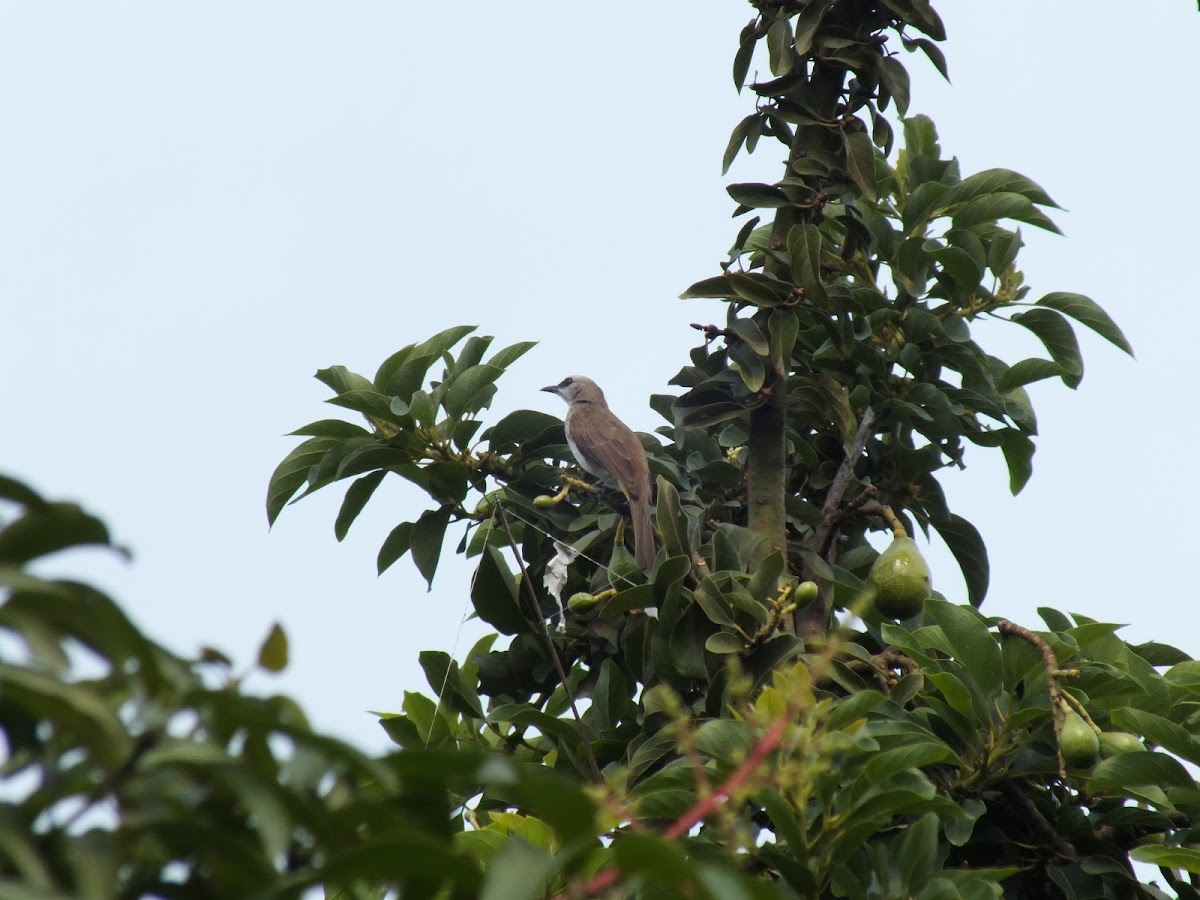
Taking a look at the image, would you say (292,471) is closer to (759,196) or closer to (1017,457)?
(759,196)

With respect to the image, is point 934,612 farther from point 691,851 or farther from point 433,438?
point 433,438

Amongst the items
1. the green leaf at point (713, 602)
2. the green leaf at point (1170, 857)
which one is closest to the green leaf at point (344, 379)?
the green leaf at point (713, 602)

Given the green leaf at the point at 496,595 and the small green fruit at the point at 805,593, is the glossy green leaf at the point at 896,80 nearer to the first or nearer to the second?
the small green fruit at the point at 805,593

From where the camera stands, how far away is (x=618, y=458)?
6141mm

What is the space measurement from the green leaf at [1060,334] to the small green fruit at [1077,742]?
6.34 feet

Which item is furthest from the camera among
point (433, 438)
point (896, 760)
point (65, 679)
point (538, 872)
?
point (433, 438)

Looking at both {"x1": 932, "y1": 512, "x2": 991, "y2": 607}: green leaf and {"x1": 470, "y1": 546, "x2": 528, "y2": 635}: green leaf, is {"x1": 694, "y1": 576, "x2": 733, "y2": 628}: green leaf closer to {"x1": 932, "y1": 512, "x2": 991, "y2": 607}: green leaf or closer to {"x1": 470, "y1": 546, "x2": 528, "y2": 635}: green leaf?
{"x1": 470, "y1": 546, "x2": 528, "y2": 635}: green leaf

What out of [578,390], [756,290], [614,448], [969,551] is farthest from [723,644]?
[578,390]

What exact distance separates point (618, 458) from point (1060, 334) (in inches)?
77.5

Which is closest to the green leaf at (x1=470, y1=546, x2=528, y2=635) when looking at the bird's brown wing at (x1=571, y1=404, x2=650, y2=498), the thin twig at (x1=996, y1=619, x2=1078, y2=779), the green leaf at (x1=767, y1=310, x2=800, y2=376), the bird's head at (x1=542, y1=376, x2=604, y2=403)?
the bird's brown wing at (x1=571, y1=404, x2=650, y2=498)

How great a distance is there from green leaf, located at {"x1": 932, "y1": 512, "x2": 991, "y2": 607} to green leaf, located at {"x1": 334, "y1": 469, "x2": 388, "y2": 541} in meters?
2.02

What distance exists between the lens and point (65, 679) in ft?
3.71

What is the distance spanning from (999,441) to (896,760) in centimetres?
224

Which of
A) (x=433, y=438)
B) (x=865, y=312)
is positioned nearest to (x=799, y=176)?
(x=865, y=312)
